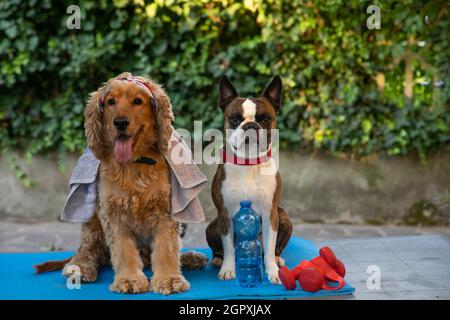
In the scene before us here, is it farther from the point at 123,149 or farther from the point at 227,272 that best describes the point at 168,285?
the point at 123,149

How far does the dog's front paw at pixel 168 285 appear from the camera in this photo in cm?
365

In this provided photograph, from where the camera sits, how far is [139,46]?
6.67 meters

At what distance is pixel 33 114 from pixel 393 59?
4011 millimetres

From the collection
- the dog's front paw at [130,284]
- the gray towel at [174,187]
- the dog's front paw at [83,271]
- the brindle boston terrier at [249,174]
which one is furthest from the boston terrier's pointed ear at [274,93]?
the dog's front paw at [83,271]

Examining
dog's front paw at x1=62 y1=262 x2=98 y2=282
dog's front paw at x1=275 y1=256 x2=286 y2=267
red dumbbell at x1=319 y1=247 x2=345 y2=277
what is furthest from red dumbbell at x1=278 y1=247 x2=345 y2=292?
dog's front paw at x1=62 y1=262 x2=98 y2=282

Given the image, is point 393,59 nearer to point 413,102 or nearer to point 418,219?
point 413,102

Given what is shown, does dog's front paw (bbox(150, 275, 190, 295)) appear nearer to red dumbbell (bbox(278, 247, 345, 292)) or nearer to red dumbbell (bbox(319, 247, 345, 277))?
red dumbbell (bbox(278, 247, 345, 292))

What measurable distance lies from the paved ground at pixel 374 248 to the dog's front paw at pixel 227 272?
79 cm

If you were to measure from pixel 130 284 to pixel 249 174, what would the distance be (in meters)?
1.03

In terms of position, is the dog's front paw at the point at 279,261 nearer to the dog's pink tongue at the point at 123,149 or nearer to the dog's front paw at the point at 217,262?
the dog's front paw at the point at 217,262

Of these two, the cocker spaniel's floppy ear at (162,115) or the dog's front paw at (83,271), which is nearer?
the cocker spaniel's floppy ear at (162,115)

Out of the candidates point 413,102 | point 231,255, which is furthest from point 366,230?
point 231,255

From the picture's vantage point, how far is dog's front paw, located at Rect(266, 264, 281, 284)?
3.90m

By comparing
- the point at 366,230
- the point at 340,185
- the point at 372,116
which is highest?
the point at 372,116
